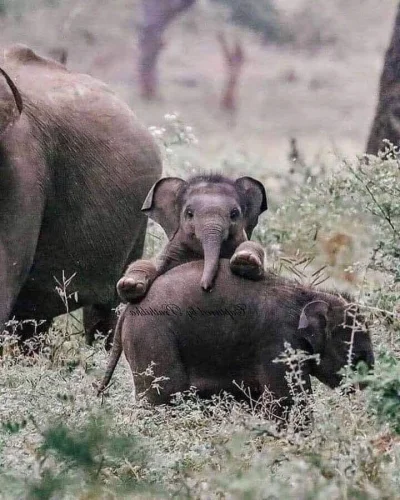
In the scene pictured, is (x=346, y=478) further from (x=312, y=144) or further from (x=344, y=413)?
(x=312, y=144)

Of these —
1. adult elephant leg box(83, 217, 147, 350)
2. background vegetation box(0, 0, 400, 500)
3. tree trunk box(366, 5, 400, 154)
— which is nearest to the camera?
background vegetation box(0, 0, 400, 500)

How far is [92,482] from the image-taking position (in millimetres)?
5793

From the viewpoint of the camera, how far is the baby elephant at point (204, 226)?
25.2ft

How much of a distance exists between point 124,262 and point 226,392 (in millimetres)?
2849

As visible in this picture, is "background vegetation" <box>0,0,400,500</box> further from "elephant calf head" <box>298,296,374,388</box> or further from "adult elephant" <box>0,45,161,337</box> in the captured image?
"adult elephant" <box>0,45,161,337</box>

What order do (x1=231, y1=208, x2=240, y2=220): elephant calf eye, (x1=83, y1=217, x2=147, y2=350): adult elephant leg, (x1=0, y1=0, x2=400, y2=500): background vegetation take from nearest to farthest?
1. (x1=0, y1=0, x2=400, y2=500): background vegetation
2. (x1=231, y1=208, x2=240, y2=220): elephant calf eye
3. (x1=83, y1=217, x2=147, y2=350): adult elephant leg

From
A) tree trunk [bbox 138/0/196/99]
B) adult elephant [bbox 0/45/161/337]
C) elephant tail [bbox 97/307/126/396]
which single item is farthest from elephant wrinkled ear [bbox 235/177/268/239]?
tree trunk [bbox 138/0/196/99]

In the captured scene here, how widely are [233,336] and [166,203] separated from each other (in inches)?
46.2

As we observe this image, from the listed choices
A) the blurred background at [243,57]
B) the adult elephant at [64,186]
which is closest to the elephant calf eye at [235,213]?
the adult elephant at [64,186]

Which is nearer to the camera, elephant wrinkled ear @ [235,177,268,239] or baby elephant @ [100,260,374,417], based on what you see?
baby elephant @ [100,260,374,417]

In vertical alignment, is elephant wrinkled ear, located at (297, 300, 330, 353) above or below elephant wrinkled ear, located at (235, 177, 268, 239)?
below

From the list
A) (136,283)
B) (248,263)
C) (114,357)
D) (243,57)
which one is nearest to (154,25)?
(243,57)

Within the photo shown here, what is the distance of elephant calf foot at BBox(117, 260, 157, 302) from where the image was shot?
7.69 metres

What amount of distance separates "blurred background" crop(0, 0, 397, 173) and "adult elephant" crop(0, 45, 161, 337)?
22.1m
